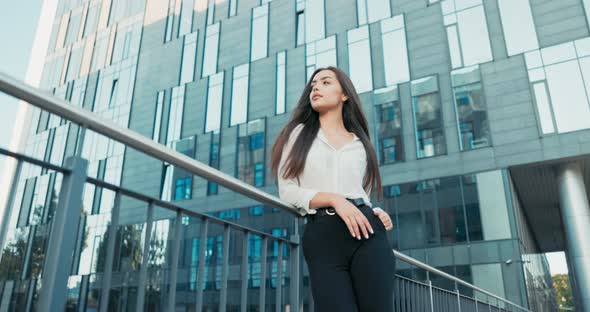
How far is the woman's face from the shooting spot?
257 cm

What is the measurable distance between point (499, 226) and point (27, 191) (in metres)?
17.4

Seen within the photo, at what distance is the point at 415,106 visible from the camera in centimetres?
1917

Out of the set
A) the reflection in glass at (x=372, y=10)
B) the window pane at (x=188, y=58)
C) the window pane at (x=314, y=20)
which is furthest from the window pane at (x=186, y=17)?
the reflection in glass at (x=372, y=10)

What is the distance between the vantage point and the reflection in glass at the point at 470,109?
57.9 ft

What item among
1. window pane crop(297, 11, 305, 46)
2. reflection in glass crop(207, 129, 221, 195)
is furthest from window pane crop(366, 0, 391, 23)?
reflection in glass crop(207, 129, 221, 195)

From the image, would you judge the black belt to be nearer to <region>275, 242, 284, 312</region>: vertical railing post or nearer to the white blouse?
the white blouse

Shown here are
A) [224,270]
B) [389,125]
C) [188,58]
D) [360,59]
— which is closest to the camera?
[224,270]

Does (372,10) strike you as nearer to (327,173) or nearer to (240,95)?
(240,95)

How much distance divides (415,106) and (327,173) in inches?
700

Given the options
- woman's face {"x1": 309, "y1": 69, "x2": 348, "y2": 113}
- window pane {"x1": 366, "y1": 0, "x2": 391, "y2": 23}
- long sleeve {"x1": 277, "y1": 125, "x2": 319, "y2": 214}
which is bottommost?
long sleeve {"x1": 277, "y1": 125, "x2": 319, "y2": 214}

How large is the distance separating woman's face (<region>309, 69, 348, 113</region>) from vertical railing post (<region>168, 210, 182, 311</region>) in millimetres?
1008

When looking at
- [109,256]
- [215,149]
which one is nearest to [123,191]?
[109,256]

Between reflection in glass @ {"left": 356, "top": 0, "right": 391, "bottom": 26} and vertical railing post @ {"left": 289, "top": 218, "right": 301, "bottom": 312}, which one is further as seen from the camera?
reflection in glass @ {"left": 356, "top": 0, "right": 391, "bottom": 26}

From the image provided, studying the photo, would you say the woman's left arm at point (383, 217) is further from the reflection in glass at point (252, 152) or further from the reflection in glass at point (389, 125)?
the reflection in glass at point (252, 152)
